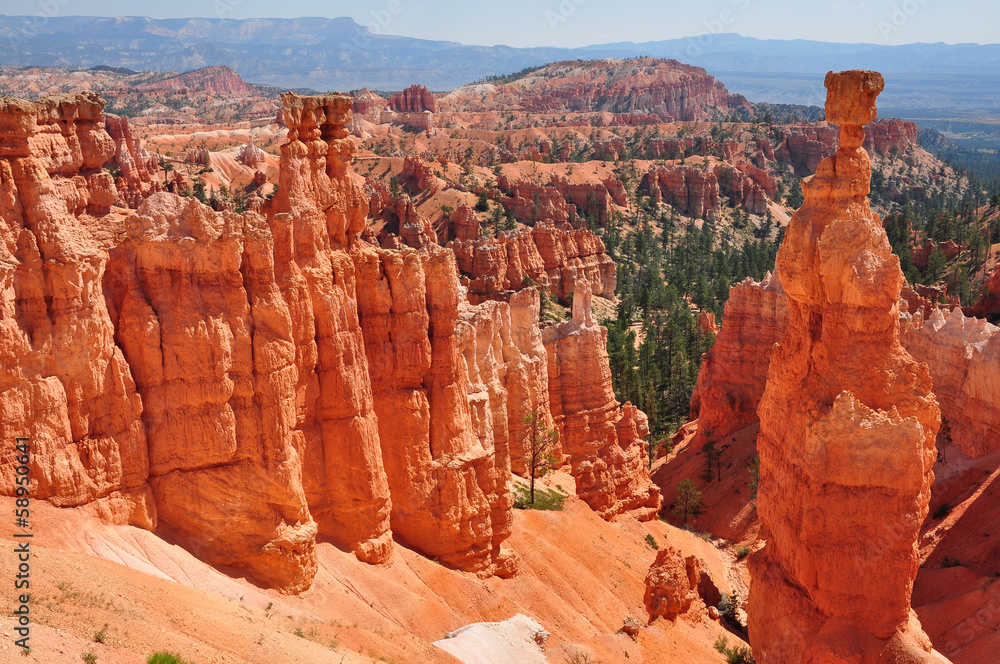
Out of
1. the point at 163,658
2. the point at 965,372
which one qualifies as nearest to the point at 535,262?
the point at 965,372

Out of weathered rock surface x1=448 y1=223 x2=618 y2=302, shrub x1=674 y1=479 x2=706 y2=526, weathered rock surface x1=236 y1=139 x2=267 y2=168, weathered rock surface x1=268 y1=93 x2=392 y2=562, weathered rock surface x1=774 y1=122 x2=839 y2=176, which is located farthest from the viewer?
weathered rock surface x1=774 y1=122 x2=839 y2=176

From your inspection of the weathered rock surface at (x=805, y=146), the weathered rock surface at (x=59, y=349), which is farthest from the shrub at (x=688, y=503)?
the weathered rock surface at (x=805, y=146)

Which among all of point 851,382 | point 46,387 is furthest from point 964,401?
point 46,387

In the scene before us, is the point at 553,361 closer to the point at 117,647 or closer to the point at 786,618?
the point at 786,618

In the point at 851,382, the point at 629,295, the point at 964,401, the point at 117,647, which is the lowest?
the point at 629,295

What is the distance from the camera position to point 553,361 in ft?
129

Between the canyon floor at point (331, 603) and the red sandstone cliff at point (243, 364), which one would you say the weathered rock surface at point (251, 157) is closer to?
the canyon floor at point (331, 603)

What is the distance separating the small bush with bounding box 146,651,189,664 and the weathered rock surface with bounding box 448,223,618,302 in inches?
2170

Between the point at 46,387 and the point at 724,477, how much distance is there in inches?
1335

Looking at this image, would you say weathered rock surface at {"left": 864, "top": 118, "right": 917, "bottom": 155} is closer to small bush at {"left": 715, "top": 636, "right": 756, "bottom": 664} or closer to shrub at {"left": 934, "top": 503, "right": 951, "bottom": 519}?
shrub at {"left": 934, "top": 503, "right": 951, "bottom": 519}

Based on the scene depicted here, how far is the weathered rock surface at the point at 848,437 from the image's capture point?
1827 centimetres

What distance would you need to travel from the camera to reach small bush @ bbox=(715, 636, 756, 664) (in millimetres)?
26094

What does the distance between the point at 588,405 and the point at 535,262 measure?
45644mm

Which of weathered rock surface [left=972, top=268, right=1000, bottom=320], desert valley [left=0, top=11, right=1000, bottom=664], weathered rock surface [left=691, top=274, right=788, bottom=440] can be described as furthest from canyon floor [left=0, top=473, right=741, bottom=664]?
weathered rock surface [left=972, top=268, right=1000, bottom=320]
